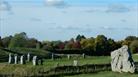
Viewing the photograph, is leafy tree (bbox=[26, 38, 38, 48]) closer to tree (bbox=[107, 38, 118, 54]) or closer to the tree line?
the tree line

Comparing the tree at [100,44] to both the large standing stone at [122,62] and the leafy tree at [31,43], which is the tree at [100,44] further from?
the large standing stone at [122,62]

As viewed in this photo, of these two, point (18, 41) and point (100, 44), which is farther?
point (18, 41)

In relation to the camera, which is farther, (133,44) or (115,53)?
(133,44)

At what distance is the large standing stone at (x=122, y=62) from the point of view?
1639 inches

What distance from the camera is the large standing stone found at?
4163 cm

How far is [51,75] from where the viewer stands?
126ft

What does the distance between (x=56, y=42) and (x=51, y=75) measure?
12995cm

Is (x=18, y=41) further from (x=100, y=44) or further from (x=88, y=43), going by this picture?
(x=100, y=44)

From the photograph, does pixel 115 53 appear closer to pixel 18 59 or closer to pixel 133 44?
pixel 18 59

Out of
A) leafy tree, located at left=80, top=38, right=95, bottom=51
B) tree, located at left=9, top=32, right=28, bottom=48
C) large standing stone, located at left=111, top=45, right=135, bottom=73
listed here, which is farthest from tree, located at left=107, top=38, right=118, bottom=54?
large standing stone, located at left=111, top=45, right=135, bottom=73

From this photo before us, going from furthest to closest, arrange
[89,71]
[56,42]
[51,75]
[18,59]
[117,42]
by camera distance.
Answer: [56,42], [117,42], [18,59], [89,71], [51,75]

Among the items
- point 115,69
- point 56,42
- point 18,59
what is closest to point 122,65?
point 115,69

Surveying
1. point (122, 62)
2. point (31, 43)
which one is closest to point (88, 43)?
point (31, 43)

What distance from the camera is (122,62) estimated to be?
140ft
